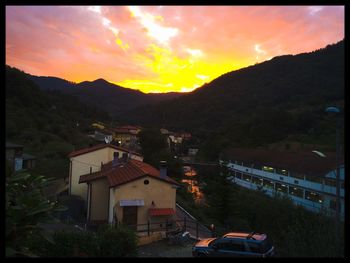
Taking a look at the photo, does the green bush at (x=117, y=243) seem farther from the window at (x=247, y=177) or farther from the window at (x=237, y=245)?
the window at (x=247, y=177)

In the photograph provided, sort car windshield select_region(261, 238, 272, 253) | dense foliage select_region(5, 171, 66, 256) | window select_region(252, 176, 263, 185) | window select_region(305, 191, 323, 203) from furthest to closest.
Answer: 1. window select_region(252, 176, 263, 185)
2. car windshield select_region(261, 238, 272, 253)
3. window select_region(305, 191, 323, 203)
4. dense foliage select_region(5, 171, 66, 256)

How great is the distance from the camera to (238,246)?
27.7 ft

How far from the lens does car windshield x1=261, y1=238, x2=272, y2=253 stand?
8.10m

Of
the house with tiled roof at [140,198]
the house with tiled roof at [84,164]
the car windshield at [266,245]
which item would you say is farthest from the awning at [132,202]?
the house with tiled roof at [84,164]

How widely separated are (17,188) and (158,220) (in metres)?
8.51

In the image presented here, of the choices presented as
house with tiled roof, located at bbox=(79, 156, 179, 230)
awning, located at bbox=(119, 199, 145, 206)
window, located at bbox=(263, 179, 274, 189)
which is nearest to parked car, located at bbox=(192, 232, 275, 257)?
house with tiled roof, located at bbox=(79, 156, 179, 230)

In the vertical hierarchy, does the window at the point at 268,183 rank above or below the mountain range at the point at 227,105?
below

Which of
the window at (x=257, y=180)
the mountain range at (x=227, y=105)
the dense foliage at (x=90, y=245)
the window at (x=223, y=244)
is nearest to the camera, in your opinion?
the dense foliage at (x=90, y=245)

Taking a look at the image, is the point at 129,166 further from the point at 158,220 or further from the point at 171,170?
the point at 171,170

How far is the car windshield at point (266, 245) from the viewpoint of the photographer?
810cm

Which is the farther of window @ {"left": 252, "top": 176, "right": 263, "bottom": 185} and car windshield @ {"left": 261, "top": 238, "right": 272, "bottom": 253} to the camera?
window @ {"left": 252, "top": 176, "right": 263, "bottom": 185}

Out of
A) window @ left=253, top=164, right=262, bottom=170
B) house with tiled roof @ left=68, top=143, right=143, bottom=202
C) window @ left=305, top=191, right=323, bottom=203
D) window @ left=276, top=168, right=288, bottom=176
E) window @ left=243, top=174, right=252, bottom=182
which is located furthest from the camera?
window @ left=243, top=174, right=252, bottom=182

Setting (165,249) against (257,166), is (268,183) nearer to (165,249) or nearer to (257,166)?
(257,166)

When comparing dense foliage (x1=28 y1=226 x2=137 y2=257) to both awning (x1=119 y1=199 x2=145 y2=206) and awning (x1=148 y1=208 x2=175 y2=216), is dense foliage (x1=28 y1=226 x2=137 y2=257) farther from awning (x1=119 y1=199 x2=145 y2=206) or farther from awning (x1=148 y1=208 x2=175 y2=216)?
awning (x1=148 y1=208 x2=175 y2=216)
